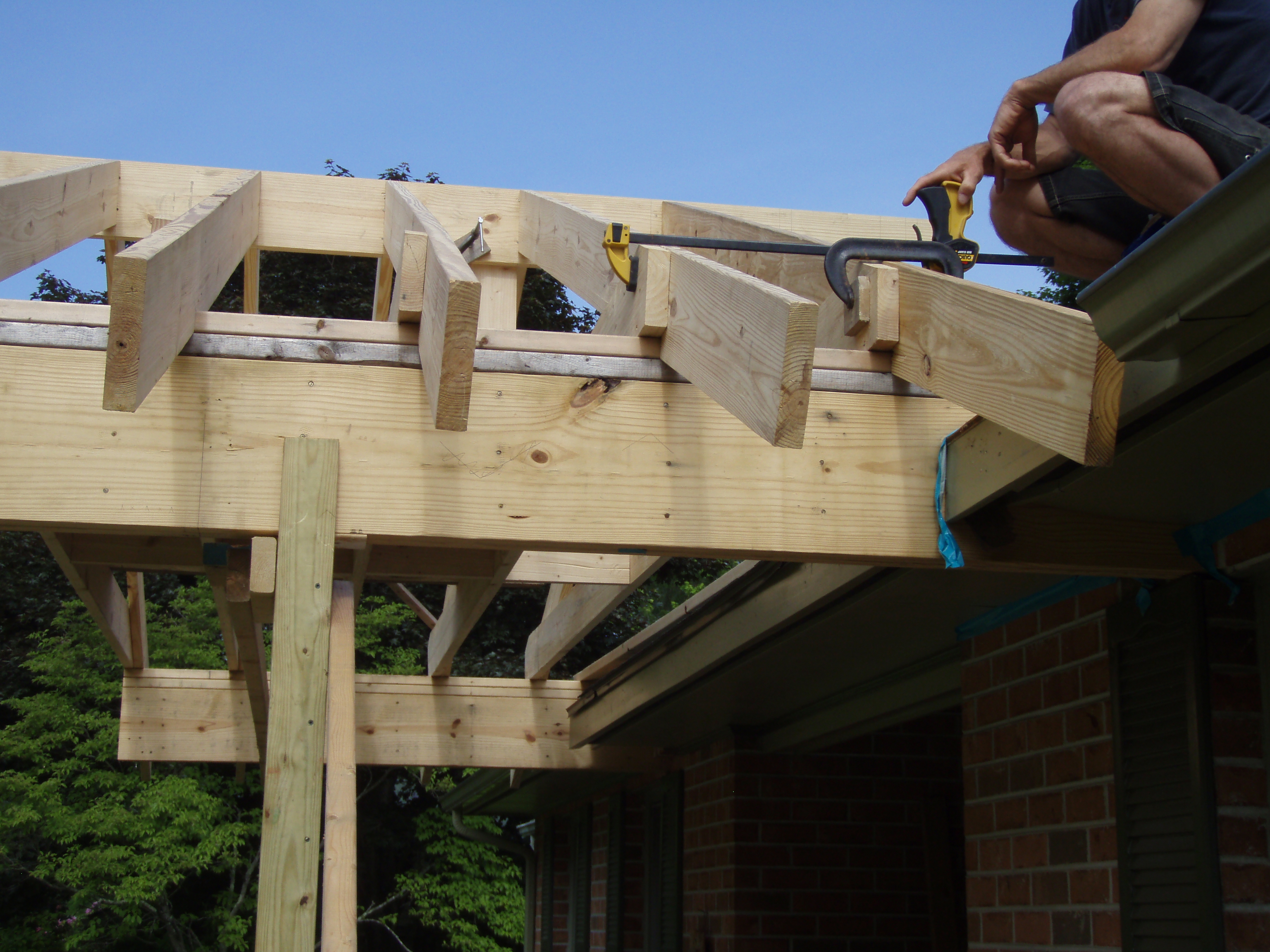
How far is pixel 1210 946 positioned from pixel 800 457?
1330 mm

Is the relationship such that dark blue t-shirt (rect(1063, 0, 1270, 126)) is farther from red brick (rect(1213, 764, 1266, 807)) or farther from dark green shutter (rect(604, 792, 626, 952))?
dark green shutter (rect(604, 792, 626, 952))

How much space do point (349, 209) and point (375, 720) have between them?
9.47 feet

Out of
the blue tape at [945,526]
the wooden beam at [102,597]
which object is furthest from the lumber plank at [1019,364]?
the wooden beam at [102,597]

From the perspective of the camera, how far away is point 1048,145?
2807 millimetres

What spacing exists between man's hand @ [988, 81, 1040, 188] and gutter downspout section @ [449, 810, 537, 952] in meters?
8.90

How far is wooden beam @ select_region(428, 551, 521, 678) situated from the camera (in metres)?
3.88

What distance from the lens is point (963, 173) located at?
8.77ft

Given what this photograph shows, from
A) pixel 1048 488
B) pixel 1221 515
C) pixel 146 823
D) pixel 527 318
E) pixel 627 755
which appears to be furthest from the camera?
pixel 527 318

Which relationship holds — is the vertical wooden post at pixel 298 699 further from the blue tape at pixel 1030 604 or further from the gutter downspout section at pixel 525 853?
the gutter downspout section at pixel 525 853

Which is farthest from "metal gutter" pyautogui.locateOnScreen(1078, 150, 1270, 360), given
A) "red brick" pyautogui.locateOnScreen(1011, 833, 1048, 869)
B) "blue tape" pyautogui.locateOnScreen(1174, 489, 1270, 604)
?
"red brick" pyautogui.locateOnScreen(1011, 833, 1048, 869)

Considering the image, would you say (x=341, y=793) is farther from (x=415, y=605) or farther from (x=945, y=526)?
(x=415, y=605)

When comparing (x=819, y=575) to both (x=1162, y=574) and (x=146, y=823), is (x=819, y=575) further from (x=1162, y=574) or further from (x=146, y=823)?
(x=146, y=823)

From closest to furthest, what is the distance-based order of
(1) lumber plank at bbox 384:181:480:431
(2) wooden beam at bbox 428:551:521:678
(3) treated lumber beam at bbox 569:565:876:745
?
1. (1) lumber plank at bbox 384:181:480:431
2. (3) treated lumber beam at bbox 569:565:876:745
3. (2) wooden beam at bbox 428:551:521:678

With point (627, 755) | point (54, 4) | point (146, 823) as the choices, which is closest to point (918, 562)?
point (627, 755)
